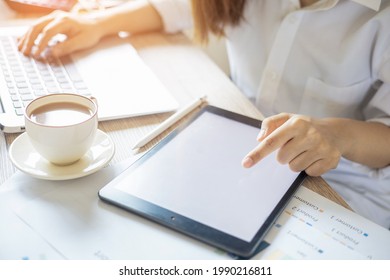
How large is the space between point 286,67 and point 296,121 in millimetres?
325

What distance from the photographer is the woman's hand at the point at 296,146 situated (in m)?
0.58

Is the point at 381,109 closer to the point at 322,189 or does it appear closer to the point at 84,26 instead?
the point at 322,189

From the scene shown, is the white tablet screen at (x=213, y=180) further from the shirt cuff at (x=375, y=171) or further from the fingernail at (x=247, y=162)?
the shirt cuff at (x=375, y=171)

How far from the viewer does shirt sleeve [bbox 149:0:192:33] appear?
1.00 metres

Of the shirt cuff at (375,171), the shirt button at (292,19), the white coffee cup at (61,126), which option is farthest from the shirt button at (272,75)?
the white coffee cup at (61,126)

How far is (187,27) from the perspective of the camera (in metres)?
1.04

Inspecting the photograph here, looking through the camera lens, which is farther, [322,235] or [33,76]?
[33,76]

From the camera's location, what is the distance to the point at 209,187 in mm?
573

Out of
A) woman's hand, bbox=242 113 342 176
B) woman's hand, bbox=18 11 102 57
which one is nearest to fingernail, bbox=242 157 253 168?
woman's hand, bbox=242 113 342 176

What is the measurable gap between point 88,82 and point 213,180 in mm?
327

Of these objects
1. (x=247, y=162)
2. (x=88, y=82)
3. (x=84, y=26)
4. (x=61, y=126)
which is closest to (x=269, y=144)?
(x=247, y=162)
